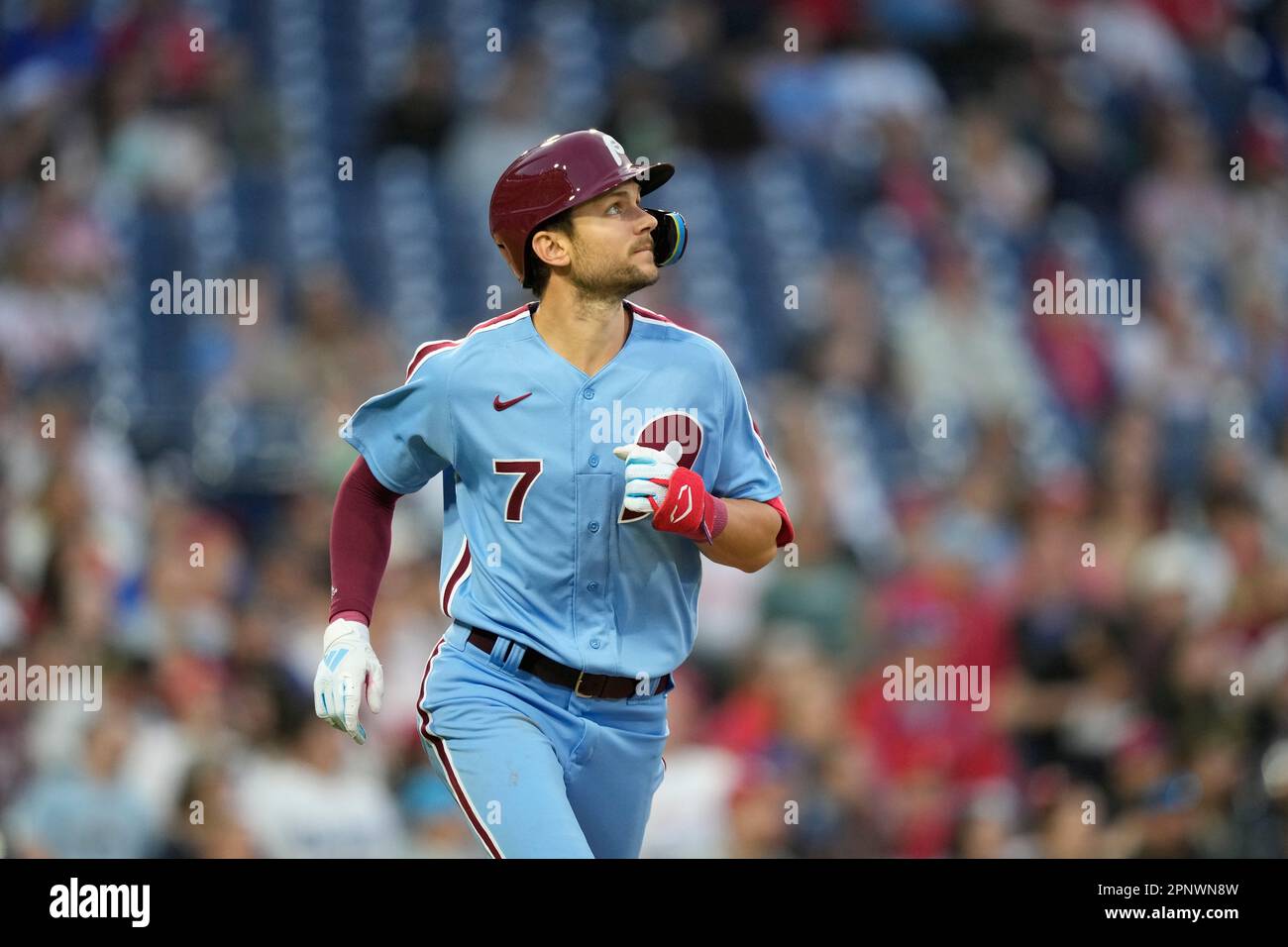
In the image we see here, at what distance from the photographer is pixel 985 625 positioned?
23.5 feet

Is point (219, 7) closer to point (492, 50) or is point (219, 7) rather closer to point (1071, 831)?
point (492, 50)

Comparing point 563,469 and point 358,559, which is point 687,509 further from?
point 358,559

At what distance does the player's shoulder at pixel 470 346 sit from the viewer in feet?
12.5

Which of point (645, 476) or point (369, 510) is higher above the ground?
point (645, 476)

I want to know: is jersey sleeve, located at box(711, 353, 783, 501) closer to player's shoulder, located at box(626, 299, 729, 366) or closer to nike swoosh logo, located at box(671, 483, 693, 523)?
player's shoulder, located at box(626, 299, 729, 366)

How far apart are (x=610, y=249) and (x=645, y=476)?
0.50 meters

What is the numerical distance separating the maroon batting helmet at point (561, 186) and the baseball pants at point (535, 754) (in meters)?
0.84

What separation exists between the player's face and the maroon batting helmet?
45mm

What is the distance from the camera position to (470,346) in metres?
3.81

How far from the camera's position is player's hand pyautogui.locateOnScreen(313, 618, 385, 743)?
3.67 metres

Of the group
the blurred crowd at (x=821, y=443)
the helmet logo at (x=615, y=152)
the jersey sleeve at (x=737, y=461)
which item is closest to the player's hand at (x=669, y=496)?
the jersey sleeve at (x=737, y=461)

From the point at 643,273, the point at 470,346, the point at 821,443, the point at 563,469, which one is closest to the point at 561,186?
the point at 643,273

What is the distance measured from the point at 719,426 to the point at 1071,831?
129 inches

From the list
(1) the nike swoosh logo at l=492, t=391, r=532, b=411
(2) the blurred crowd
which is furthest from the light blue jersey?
(2) the blurred crowd
